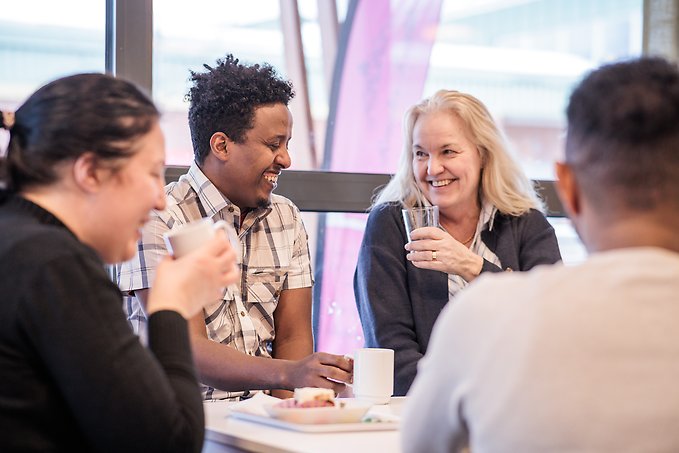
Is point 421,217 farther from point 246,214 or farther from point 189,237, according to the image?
point 189,237

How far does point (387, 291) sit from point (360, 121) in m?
1.10

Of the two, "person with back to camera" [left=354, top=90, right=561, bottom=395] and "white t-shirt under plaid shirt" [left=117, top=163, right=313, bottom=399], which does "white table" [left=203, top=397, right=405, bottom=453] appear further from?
"person with back to camera" [left=354, top=90, right=561, bottom=395]

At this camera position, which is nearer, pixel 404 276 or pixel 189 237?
pixel 189 237


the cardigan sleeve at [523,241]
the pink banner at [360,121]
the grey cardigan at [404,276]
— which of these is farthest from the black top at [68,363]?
the pink banner at [360,121]

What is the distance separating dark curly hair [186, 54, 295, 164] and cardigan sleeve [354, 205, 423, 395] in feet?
1.52

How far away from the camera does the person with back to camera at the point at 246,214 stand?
2523mm

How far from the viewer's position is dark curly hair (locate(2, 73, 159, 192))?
1.41 meters

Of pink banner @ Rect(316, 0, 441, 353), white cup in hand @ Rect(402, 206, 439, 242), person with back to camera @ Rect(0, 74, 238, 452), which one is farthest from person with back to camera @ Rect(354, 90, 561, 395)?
person with back to camera @ Rect(0, 74, 238, 452)

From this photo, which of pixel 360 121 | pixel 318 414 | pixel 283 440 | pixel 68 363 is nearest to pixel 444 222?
pixel 360 121

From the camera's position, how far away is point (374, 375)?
2.06m

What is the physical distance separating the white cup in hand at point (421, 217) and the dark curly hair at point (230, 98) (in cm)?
55

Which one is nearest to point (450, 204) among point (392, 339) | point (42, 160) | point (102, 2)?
point (392, 339)

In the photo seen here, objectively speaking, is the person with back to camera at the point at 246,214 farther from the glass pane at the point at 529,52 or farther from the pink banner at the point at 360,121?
the glass pane at the point at 529,52

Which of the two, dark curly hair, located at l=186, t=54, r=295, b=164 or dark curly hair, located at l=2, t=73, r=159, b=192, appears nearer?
dark curly hair, located at l=2, t=73, r=159, b=192
